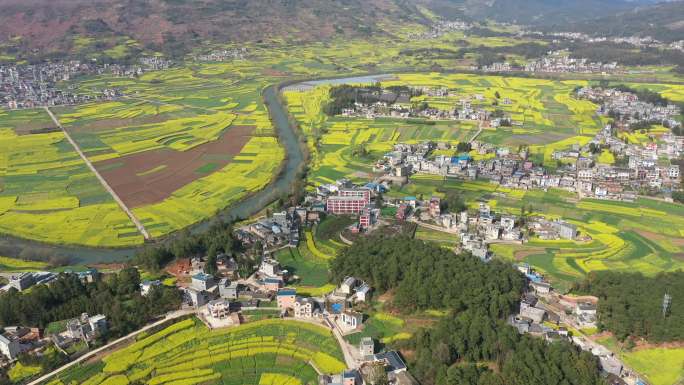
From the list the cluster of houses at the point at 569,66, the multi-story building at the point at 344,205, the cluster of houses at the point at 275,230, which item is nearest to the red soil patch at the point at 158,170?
the cluster of houses at the point at 275,230

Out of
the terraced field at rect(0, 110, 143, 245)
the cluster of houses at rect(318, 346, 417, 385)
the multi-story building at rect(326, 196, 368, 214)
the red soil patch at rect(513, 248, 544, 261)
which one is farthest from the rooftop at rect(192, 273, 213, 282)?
the red soil patch at rect(513, 248, 544, 261)

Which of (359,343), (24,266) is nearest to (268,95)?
(24,266)

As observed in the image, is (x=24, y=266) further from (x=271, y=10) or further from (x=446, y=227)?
(x=271, y=10)

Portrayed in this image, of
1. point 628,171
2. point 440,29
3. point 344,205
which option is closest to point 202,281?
point 344,205

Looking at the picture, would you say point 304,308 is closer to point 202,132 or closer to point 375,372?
point 375,372

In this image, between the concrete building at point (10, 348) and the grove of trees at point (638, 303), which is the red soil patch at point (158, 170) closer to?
the concrete building at point (10, 348)

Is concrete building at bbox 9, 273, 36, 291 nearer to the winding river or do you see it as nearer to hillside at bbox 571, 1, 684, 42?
the winding river
